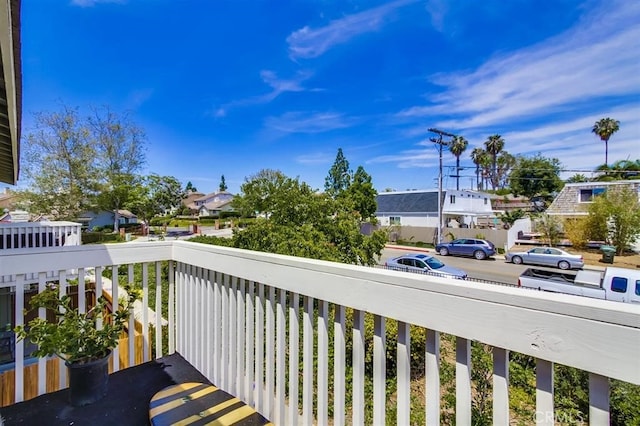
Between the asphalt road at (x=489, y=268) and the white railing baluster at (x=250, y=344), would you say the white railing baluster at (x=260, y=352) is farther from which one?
the asphalt road at (x=489, y=268)

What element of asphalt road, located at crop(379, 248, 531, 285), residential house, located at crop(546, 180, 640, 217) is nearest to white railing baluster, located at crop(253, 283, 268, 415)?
asphalt road, located at crop(379, 248, 531, 285)

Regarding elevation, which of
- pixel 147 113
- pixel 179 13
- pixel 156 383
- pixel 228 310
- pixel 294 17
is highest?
pixel 147 113

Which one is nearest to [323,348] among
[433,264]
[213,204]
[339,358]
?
[339,358]

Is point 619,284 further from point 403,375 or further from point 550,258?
point 403,375

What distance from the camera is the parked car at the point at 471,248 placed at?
13289 millimetres

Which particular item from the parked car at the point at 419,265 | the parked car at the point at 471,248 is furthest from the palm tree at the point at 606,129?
the parked car at the point at 419,265

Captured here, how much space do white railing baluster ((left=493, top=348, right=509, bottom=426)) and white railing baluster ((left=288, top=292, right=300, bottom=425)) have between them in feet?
2.37

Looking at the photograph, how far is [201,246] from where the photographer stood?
1793 millimetres

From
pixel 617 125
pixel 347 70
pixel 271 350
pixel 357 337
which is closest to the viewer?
pixel 357 337

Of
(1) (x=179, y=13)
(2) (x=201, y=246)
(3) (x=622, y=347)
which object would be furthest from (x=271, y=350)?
(1) (x=179, y=13)

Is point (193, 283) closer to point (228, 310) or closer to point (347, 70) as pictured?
point (228, 310)

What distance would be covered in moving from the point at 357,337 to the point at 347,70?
14150 millimetres

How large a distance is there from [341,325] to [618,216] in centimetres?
1631

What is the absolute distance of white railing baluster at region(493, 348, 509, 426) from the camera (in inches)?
27.6
